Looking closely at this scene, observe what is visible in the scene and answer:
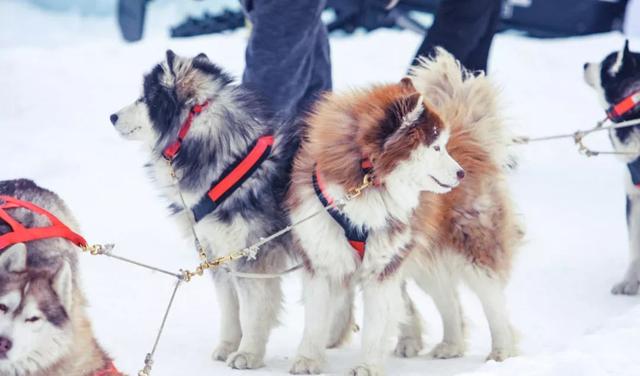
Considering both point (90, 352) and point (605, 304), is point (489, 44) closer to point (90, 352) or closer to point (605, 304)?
point (605, 304)

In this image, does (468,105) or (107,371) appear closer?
(107,371)

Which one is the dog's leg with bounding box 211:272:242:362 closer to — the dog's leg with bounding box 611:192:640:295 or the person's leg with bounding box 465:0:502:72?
the dog's leg with bounding box 611:192:640:295

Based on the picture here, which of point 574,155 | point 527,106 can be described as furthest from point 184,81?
point 527,106

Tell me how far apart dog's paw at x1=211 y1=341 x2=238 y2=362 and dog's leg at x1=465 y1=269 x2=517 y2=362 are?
0.90 meters

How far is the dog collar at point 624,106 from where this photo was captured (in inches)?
196

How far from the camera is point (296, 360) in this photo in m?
3.66

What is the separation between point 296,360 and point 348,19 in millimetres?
6107

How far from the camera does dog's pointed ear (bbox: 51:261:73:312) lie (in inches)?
107

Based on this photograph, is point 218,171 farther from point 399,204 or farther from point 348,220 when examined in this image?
point 399,204

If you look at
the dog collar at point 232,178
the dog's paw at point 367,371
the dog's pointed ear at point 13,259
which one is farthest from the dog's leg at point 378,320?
the dog's pointed ear at point 13,259

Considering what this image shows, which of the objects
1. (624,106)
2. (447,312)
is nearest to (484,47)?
(624,106)

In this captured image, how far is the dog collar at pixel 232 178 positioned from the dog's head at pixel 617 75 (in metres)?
2.19

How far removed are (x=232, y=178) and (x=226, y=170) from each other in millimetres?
44

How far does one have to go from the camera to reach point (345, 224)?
11.4 ft
